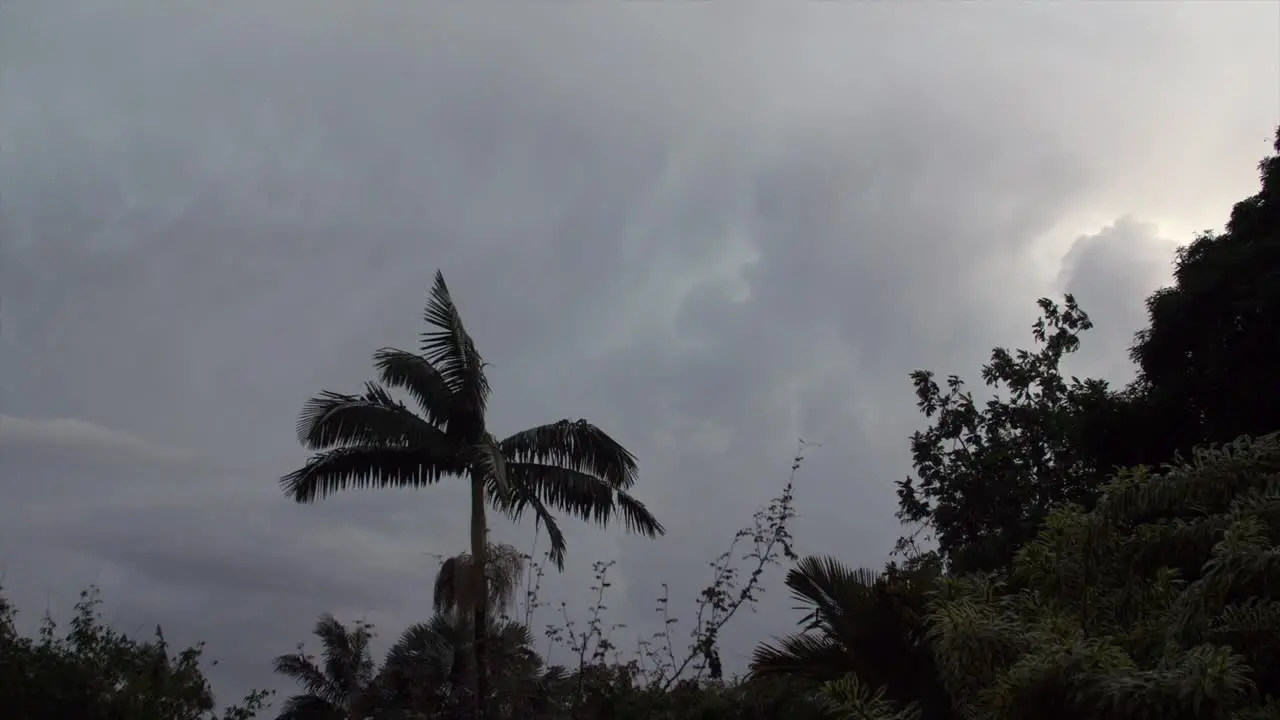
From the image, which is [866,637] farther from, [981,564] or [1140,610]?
[981,564]

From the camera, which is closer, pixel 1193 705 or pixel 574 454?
pixel 1193 705

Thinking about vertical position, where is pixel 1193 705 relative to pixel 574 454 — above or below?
below

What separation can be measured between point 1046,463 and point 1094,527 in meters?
12.1

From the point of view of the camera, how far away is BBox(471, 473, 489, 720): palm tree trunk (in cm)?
1623

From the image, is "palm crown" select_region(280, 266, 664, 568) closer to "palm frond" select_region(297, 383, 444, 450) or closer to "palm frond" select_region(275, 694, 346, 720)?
"palm frond" select_region(297, 383, 444, 450)

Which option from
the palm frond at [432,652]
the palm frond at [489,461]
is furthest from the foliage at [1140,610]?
the palm frond at [432,652]

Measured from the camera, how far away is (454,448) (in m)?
17.9

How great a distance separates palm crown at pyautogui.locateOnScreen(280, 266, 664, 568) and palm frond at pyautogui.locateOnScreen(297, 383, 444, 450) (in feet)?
0.05

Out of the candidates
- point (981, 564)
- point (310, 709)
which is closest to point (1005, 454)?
point (981, 564)

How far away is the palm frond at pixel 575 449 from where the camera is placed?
720 inches

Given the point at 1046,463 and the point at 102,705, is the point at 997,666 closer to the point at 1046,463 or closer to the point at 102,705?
the point at 1046,463

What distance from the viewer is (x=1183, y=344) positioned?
16.3 m

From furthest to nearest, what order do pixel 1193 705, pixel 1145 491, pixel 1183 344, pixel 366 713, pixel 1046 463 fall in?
pixel 366 713, pixel 1046 463, pixel 1183 344, pixel 1145 491, pixel 1193 705

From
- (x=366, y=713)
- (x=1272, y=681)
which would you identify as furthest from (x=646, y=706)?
(x=366, y=713)
